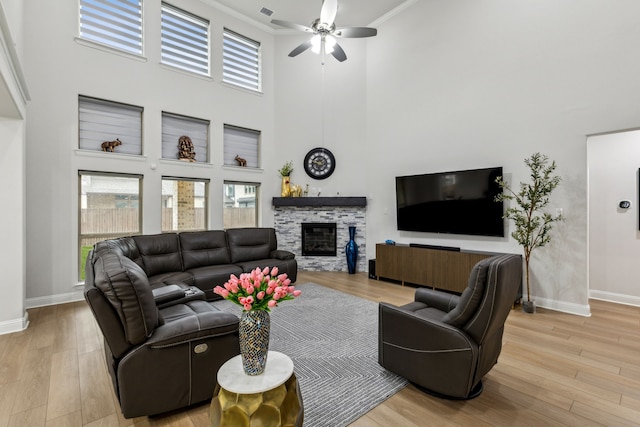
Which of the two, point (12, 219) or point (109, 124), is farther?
point (109, 124)

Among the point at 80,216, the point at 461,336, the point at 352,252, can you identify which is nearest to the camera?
the point at 461,336

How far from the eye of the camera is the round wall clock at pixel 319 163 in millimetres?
6699

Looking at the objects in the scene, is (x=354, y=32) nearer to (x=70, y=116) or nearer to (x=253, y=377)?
(x=70, y=116)

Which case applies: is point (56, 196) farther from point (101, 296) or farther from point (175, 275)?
point (101, 296)

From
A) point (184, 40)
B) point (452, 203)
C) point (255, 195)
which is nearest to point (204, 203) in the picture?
point (255, 195)

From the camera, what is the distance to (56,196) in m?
4.37

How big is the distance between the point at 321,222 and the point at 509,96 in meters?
4.06

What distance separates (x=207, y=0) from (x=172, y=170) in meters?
3.46

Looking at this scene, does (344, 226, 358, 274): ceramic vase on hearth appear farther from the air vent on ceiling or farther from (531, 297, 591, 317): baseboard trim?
the air vent on ceiling

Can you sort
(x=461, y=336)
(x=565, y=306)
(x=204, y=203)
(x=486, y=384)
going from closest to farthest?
(x=461, y=336)
(x=486, y=384)
(x=565, y=306)
(x=204, y=203)

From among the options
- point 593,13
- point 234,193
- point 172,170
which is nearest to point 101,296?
point 172,170

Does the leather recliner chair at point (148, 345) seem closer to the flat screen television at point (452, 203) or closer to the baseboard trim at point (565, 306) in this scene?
the flat screen television at point (452, 203)

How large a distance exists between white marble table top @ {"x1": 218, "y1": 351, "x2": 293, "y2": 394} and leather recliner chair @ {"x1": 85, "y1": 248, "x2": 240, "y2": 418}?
45 cm

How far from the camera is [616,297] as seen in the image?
4.40 meters
